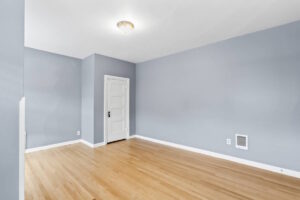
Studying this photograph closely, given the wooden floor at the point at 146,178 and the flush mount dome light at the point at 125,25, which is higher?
the flush mount dome light at the point at 125,25

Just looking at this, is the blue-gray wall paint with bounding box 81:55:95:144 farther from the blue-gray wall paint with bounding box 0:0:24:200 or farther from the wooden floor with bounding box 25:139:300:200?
the blue-gray wall paint with bounding box 0:0:24:200

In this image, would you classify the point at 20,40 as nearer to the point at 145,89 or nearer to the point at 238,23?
the point at 238,23

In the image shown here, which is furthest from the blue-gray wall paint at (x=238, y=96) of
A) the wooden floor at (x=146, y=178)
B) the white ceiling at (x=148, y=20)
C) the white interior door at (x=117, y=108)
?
the white interior door at (x=117, y=108)

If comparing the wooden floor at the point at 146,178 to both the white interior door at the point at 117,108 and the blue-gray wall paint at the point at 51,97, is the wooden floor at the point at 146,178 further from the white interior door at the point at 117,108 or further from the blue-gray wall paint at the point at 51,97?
the white interior door at the point at 117,108

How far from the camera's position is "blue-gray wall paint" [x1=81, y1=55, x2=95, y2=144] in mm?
3973

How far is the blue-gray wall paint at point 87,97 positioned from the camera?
3973 mm

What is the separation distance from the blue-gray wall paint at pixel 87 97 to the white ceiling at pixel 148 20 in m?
Result: 0.74

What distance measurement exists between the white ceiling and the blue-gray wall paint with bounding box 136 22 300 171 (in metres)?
0.33

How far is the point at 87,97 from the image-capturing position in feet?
13.7

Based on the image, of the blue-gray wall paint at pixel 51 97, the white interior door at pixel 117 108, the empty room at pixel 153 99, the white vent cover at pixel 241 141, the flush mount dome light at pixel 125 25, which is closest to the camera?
the empty room at pixel 153 99

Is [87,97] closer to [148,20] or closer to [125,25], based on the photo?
[125,25]

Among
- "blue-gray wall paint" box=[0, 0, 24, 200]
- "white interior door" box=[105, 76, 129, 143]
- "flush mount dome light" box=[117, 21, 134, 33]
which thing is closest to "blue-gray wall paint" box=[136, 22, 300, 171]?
"white interior door" box=[105, 76, 129, 143]

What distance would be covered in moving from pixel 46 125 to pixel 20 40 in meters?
3.47

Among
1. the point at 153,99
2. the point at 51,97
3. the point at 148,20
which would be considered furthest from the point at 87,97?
the point at 148,20
